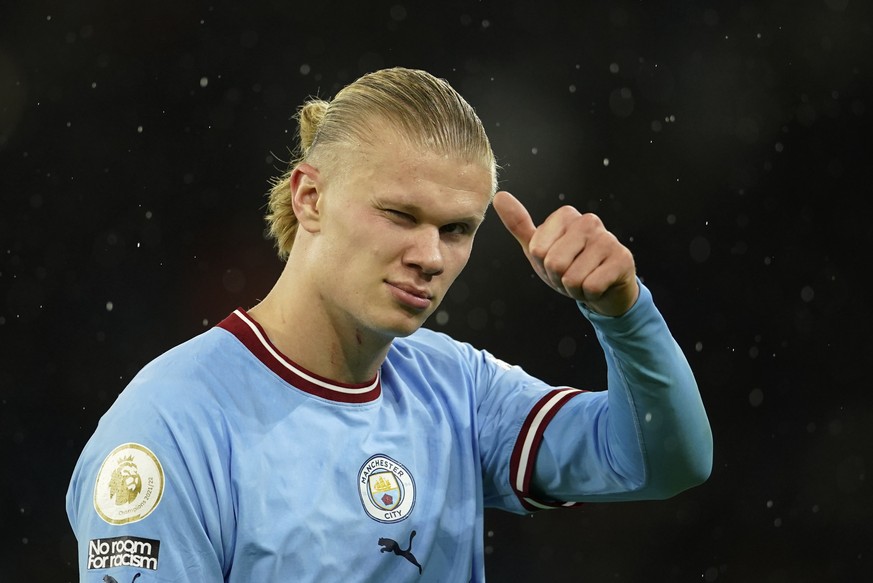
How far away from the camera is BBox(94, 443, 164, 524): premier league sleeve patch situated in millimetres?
1365

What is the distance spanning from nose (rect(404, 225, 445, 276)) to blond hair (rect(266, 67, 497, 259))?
A: 12 cm

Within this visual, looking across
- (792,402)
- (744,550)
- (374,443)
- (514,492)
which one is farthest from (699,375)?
(374,443)

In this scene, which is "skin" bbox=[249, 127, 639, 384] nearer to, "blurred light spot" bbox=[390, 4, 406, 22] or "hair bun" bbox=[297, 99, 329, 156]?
"hair bun" bbox=[297, 99, 329, 156]

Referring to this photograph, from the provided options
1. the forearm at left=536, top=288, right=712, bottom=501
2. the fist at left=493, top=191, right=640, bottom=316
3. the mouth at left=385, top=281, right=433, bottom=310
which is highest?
the fist at left=493, top=191, right=640, bottom=316

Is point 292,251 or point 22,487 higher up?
point 292,251

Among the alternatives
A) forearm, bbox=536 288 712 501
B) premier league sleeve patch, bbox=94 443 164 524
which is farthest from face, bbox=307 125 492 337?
→ premier league sleeve patch, bbox=94 443 164 524

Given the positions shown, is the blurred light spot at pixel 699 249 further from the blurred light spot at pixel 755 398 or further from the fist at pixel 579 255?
the fist at pixel 579 255

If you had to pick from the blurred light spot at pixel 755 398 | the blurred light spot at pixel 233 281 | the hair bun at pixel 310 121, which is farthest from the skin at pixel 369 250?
the blurred light spot at pixel 755 398

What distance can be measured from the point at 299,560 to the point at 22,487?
179cm

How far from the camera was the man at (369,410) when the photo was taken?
138 centimetres

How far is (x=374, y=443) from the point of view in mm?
1592

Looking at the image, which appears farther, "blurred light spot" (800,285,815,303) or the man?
"blurred light spot" (800,285,815,303)

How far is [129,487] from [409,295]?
42 centimetres

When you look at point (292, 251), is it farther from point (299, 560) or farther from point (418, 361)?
point (299, 560)
